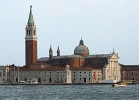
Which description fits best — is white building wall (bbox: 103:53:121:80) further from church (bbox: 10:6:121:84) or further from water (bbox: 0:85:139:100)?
water (bbox: 0:85:139:100)

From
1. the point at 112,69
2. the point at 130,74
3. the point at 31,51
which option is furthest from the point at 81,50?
the point at 130,74

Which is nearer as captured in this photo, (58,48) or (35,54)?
(35,54)

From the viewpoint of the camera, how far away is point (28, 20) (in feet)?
385

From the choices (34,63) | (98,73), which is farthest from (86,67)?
(34,63)

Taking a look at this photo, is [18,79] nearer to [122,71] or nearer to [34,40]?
[34,40]

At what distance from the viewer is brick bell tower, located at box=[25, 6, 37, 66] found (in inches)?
4537

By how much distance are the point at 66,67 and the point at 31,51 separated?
27.0 feet

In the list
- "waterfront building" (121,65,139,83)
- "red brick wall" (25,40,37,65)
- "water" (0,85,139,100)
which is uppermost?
"red brick wall" (25,40,37,65)

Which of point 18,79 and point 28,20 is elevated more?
point 28,20

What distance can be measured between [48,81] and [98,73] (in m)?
10.2

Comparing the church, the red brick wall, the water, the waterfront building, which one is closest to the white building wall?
the church

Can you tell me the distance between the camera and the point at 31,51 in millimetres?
115188

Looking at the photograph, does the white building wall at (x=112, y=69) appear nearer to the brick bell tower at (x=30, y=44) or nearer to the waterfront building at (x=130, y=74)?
the waterfront building at (x=130, y=74)

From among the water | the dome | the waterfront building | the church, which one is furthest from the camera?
the waterfront building
